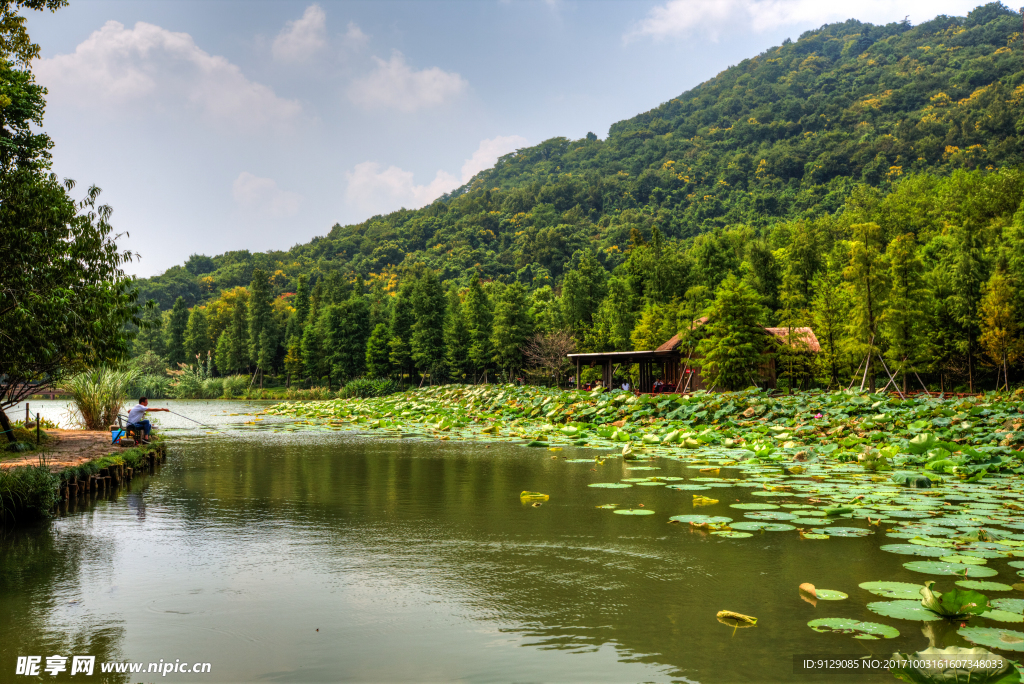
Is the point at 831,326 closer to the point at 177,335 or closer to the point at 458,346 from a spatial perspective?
the point at 458,346

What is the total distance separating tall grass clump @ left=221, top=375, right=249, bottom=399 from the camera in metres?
64.1

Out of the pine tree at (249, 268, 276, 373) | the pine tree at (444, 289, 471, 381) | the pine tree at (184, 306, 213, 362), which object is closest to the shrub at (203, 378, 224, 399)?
the pine tree at (249, 268, 276, 373)

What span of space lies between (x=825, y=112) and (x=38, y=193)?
119121 mm

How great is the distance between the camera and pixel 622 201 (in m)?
110

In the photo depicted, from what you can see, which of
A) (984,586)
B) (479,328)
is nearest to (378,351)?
(479,328)

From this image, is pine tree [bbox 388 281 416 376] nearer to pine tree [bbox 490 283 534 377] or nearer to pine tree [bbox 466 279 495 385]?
pine tree [bbox 466 279 495 385]

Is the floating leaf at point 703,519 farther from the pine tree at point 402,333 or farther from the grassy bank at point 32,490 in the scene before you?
the pine tree at point 402,333

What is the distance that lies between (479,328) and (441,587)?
46.3 meters

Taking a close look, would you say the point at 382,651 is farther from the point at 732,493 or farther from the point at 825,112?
the point at 825,112

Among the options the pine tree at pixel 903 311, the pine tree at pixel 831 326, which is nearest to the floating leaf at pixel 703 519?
the pine tree at pixel 903 311

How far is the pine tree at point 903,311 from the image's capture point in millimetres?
34656

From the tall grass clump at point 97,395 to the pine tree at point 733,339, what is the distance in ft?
75.1

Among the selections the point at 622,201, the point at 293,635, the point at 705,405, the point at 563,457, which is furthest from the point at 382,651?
the point at 622,201

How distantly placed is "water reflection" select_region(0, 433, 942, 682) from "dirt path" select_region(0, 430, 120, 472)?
6.48ft
